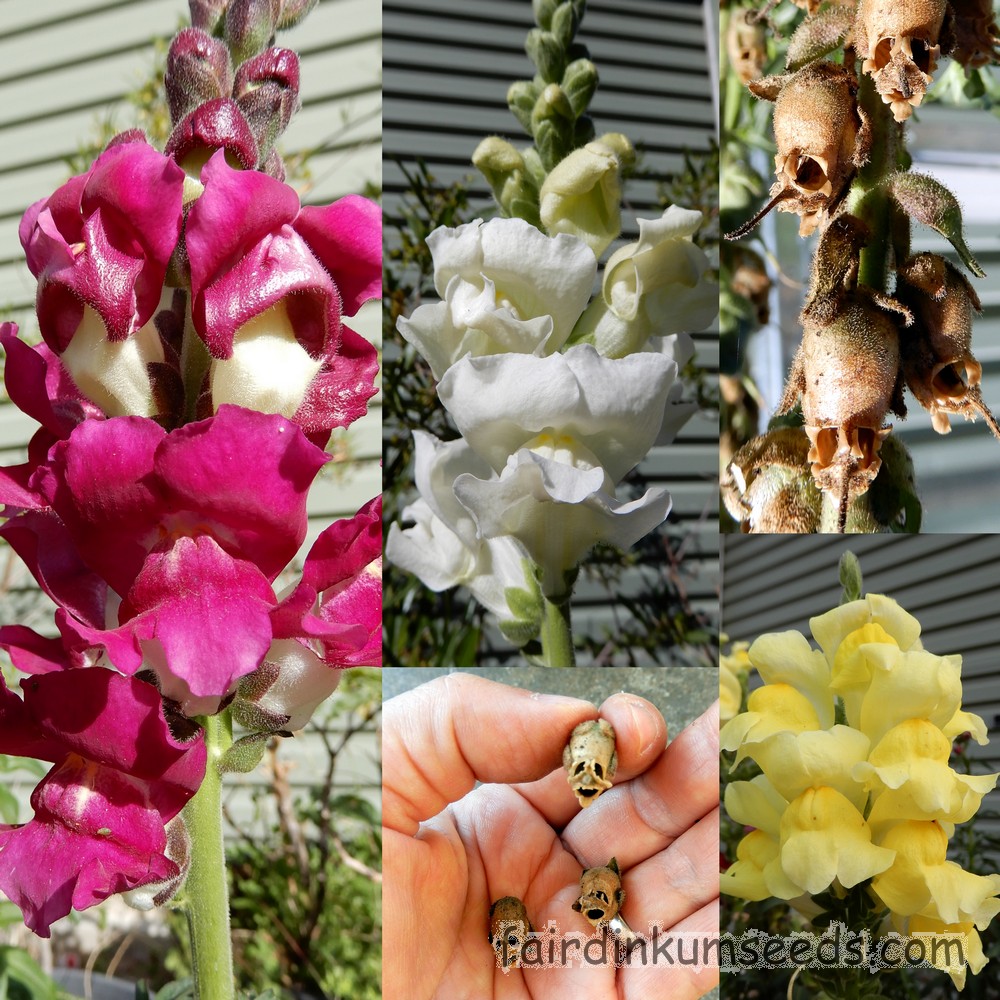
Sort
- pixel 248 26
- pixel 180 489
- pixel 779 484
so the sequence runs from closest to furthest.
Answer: pixel 180 489 < pixel 248 26 < pixel 779 484

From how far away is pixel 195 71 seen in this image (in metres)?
0.61

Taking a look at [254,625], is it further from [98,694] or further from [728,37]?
[728,37]

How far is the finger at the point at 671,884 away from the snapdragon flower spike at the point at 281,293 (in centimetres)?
44

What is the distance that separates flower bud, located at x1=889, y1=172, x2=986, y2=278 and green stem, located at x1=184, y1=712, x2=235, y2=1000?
1.77ft

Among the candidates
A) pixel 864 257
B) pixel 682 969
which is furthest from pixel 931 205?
pixel 682 969

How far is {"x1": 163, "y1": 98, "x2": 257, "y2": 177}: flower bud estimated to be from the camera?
0.58 metres

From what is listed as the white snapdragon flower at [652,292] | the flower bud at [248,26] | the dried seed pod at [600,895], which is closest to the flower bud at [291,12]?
the flower bud at [248,26]

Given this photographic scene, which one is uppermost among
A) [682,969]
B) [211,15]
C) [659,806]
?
[211,15]

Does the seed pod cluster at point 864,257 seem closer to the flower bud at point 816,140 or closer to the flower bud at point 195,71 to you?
the flower bud at point 816,140

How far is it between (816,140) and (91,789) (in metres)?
0.58

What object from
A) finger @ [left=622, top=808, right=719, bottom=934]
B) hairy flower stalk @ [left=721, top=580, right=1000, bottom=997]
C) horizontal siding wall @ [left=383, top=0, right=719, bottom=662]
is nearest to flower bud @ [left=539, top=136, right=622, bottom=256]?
horizontal siding wall @ [left=383, top=0, right=719, bottom=662]

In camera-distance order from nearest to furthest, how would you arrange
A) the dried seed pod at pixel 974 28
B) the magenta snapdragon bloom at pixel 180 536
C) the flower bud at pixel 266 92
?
the magenta snapdragon bloom at pixel 180 536
the flower bud at pixel 266 92
the dried seed pod at pixel 974 28

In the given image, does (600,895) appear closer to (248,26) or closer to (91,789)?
(91,789)

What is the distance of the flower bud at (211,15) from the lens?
0.65 meters
